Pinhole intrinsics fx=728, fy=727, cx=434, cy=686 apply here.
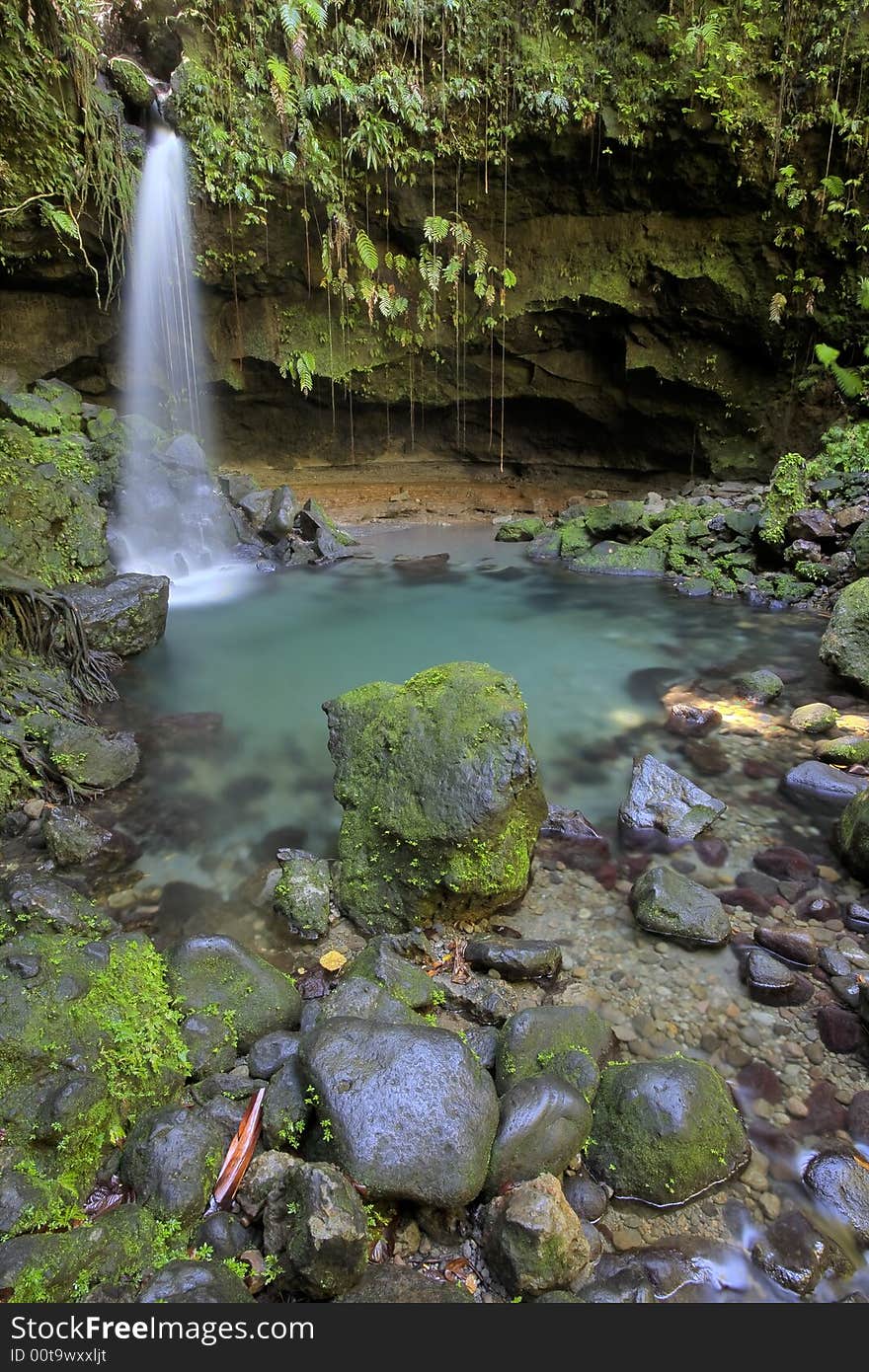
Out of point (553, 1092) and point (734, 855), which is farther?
point (734, 855)

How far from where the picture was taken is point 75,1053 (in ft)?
9.16

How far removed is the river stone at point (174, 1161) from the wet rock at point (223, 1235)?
0.08 m

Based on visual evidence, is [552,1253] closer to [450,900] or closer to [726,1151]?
[726,1151]

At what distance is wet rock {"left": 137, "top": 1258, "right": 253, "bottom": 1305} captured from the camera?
79.7 inches

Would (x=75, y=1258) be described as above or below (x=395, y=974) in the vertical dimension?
above

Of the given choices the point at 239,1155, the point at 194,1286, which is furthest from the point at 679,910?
the point at 194,1286

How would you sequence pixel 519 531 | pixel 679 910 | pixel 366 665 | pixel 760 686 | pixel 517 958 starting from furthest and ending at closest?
pixel 519 531 → pixel 366 665 → pixel 760 686 → pixel 679 910 → pixel 517 958

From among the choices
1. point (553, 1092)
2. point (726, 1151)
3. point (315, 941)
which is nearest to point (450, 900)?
point (315, 941)

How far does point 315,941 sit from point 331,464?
553 inches

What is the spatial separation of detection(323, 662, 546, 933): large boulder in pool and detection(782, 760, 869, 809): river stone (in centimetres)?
221

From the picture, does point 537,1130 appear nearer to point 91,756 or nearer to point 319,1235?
point 319,1235

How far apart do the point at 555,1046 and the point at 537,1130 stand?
0.45 metres

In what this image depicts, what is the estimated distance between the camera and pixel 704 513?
40.9 ft
